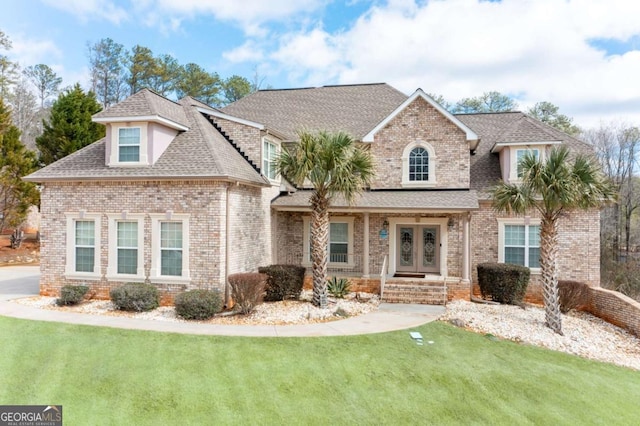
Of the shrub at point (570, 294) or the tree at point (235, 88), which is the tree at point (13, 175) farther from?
the shrub at point (570, 294)

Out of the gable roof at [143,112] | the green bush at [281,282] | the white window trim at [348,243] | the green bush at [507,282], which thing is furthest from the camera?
the white window trim at [348,243]

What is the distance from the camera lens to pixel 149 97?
14602 mm

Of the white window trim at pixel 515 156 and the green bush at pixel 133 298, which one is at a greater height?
the white window trim at pixel 515 156

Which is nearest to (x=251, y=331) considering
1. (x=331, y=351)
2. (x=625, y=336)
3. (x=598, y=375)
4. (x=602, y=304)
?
(x=331, y=351)

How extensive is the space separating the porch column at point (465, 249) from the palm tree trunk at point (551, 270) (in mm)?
3300

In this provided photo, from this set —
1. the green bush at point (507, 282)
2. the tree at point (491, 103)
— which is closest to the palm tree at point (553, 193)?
the green bush at point (507, 282)

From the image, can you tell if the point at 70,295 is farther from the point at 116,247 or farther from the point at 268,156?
the point at 268,156

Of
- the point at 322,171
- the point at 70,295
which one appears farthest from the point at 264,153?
the point at 70,295

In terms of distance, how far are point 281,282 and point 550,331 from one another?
8.78 m

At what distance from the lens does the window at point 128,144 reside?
1414 cm

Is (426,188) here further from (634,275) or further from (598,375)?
(634,275)

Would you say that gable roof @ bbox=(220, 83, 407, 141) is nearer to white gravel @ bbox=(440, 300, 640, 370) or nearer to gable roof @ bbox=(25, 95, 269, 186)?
gable roof @ bbox=(25, 95, 269, 186)

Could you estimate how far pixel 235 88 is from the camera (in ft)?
143

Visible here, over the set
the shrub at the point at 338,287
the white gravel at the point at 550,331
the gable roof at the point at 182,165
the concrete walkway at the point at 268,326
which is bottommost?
the white gravel at the point at 550,331
